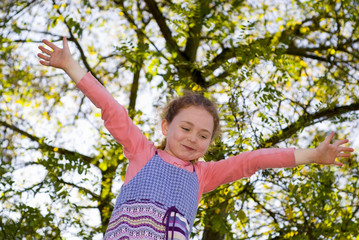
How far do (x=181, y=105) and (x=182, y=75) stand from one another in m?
2.58

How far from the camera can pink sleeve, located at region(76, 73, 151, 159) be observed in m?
2.49

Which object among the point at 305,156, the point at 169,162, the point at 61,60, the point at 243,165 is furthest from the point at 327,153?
the point at 61,60

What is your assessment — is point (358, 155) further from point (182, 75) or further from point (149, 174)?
point (149, 174)

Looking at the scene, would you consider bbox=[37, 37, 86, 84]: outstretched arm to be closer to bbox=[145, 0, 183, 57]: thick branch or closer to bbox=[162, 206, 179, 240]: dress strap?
bbox=[162, 206, 179, 240]: dress strap

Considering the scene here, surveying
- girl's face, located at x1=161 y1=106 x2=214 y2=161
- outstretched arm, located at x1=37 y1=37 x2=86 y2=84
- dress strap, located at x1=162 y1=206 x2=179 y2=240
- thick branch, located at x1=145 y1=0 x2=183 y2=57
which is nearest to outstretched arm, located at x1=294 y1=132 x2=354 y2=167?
girl's face, located at x1=161 y1=106 x2=214 y2=161

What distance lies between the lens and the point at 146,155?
2.69 m

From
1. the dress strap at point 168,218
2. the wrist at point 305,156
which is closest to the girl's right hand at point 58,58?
the dress strap at point 168,218

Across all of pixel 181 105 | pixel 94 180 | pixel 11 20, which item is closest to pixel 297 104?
pixel 94 180

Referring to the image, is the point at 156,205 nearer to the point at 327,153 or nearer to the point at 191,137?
the point at 191,137

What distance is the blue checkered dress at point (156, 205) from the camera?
8.02 ft

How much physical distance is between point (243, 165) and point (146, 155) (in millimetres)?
488

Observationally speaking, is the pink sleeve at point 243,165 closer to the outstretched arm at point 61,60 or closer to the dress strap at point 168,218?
the dress strap at point 168,218

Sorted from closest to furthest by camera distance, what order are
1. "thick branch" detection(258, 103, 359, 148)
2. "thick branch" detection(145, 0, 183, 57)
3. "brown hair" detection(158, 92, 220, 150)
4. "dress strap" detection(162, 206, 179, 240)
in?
"dress strap" detection(162, 206, 179, 240), "brown hair" detection(158, 92, 220, 150), "thick branch" detection(258, 103, 359, 148), "thick branch" detection(145, 0, 183, 57)

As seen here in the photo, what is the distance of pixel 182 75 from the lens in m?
5.46
